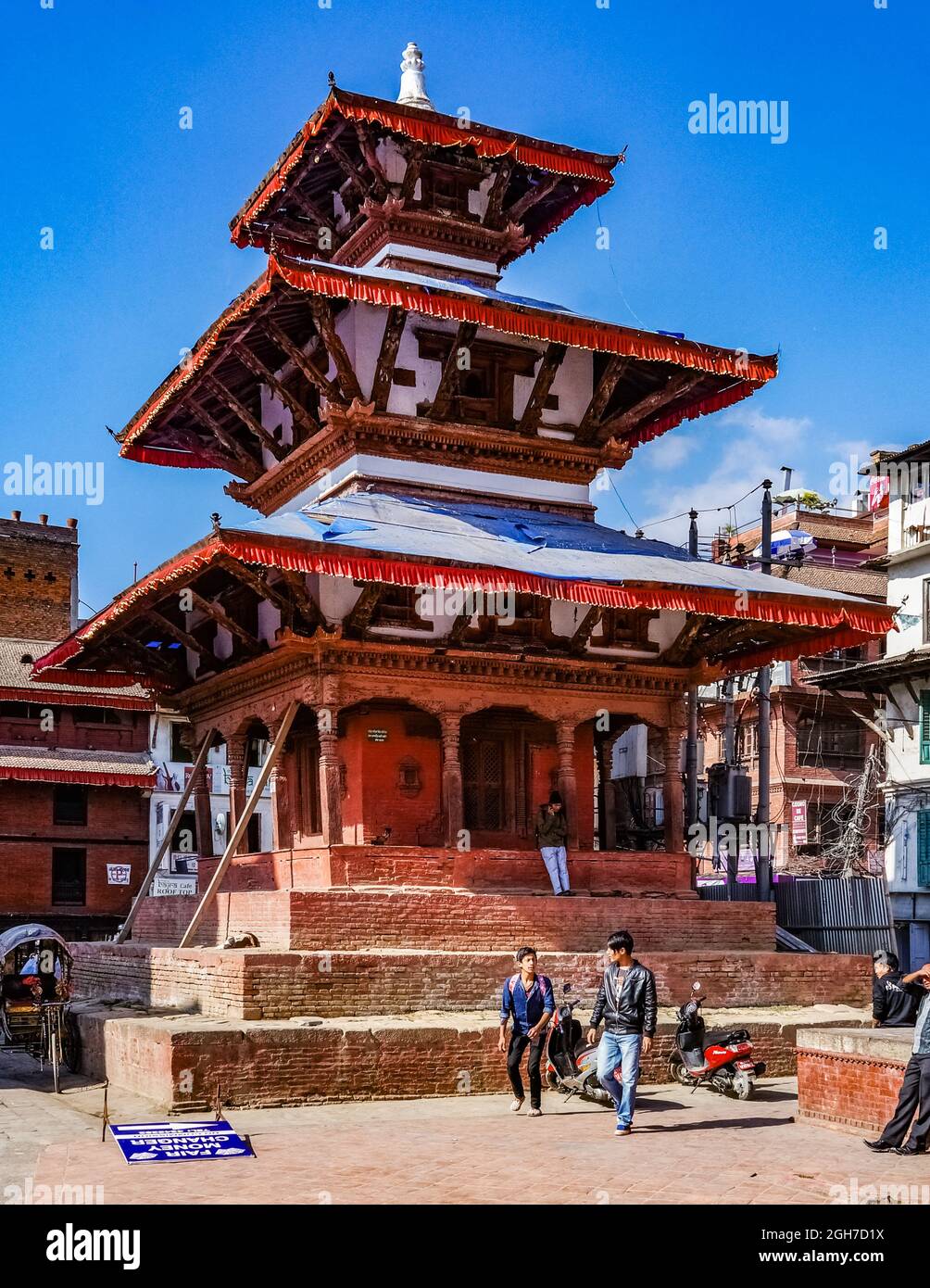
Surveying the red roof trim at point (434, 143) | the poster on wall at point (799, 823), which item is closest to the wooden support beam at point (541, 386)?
the red roof trim at point (434, 143)

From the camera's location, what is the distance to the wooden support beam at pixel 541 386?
21.1 meters

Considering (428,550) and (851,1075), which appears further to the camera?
(428,550)

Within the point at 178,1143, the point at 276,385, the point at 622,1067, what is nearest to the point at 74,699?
the point at 276,385

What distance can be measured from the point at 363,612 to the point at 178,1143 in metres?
8.49

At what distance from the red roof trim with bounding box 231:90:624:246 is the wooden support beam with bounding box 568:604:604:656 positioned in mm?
6912

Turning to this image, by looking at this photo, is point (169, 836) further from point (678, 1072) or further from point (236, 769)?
point (678, 1072)

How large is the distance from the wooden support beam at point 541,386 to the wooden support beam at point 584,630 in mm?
2941

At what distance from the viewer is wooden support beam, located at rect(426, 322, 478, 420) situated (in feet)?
66.6

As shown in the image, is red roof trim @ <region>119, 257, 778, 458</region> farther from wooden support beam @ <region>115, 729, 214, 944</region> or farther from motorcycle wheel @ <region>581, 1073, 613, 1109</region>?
motorcycle wheel @ <region>581, 1073, 613, 1109</region>

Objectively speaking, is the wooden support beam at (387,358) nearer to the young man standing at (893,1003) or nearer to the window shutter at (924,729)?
the young man standing at (893,1003)

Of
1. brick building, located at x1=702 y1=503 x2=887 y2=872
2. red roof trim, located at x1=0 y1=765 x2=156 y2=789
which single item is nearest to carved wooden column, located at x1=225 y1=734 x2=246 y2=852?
red roof trim, located at x1=0 y1=765 x2=156 y2=789

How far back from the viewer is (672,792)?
68.7ft

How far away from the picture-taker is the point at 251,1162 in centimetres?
1087
